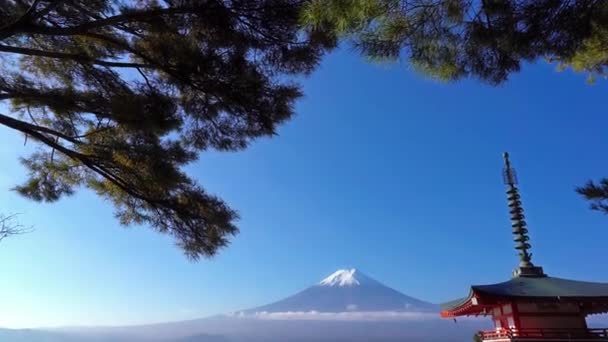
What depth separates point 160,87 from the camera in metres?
3.94

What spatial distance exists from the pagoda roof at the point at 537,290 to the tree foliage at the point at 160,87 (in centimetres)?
475

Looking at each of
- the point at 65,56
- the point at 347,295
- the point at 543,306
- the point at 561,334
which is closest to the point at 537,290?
the point at 543,306

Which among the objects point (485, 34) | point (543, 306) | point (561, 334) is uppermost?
point (485, 34)

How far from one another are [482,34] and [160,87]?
8.57 feet

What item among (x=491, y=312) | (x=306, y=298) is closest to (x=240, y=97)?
(x=491, y=312)

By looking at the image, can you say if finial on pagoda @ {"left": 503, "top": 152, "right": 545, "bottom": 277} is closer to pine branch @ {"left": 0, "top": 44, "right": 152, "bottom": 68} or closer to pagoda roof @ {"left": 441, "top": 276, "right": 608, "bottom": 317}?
pagoda roof @ {"left": 441, "top": 276, "right": 608, "bottom": 317}

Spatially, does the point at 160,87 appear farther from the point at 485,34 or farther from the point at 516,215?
the point at 516,215

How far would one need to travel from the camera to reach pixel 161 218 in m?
4.41

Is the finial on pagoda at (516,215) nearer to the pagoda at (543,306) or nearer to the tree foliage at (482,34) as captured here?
the pagoda at (543,306)

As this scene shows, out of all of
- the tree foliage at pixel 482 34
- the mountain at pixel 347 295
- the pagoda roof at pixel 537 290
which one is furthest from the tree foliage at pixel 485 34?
the mountain at pixel 347 295

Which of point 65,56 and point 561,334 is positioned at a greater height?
point 65,56

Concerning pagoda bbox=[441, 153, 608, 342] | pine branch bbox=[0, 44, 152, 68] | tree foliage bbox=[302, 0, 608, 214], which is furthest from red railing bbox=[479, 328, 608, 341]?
pine branch bbox=[0, 44, 152, 68]

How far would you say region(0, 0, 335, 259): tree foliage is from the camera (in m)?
3.42

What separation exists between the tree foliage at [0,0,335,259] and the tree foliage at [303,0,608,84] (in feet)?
2.02
